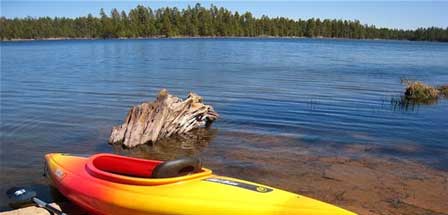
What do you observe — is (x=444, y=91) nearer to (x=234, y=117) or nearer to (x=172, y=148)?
(x=234, y=117)

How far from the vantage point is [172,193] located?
6.55 metres

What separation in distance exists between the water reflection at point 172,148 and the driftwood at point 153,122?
20 centimetres

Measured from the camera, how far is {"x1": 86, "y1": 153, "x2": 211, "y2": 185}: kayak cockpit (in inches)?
271

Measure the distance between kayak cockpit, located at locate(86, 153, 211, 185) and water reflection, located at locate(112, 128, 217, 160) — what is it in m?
3.51

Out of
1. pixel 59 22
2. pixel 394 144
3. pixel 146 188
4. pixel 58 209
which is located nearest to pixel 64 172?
pixel 58 209

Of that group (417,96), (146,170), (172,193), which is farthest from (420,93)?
(172,193)

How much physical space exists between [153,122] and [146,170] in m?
5.42

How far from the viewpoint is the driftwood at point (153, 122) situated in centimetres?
1296

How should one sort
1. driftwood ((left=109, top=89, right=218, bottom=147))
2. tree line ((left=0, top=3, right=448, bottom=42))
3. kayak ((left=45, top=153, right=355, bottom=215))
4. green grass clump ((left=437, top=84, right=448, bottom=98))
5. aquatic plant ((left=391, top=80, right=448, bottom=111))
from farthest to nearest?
tree line ((left=0, top=3, right=448, bottom=42)), green grass clump ((left=437, top=84, right=448, bottom=98)), aquatic plant ((left=391, top=80, right=448, bottom=111)), driftwood ((left=109, top=89, right=218, bottom=147)), kayak ((left=45, top=153, right=355, bottom=215))

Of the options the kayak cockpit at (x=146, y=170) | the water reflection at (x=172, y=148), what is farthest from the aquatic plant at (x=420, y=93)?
the kayak cockpit at (x=146, y=170)

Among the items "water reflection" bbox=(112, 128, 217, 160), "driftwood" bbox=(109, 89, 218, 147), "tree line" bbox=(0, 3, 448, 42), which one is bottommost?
"water reflection" bbox=(112, 128, 217, 160)

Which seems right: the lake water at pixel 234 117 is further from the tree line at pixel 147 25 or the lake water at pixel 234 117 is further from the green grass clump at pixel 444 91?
the tree line at pixel 147 25

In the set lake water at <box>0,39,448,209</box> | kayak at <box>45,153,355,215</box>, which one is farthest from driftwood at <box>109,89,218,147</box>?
kayak at <box>45,153,355,215</box>

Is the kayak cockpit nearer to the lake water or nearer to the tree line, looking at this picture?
the lake water
